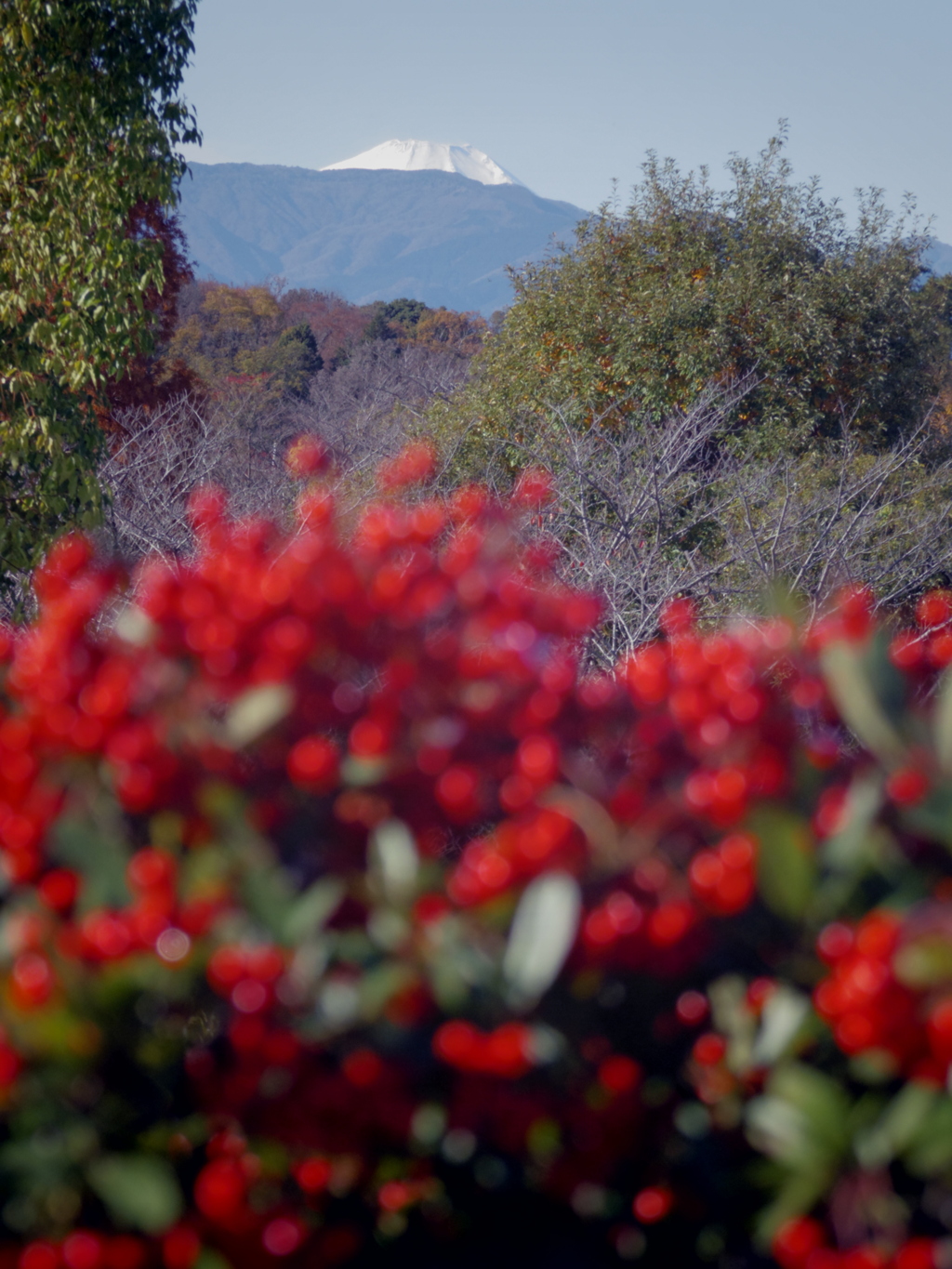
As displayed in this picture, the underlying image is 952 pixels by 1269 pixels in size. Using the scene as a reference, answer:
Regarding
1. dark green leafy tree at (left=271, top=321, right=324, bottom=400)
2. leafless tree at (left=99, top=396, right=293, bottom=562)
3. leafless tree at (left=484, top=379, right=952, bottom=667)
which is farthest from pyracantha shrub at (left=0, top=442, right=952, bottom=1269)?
dark green leafy tree at (left=271, top=321, right=324, bottom=400)

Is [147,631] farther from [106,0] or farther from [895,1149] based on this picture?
[106,0]

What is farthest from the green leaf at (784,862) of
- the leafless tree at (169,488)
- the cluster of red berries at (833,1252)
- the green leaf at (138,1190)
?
the leafless tree at (169,488)

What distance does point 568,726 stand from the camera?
107cm

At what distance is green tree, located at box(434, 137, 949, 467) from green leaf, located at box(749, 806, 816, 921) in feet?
36.7

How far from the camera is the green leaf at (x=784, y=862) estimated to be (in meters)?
0.80

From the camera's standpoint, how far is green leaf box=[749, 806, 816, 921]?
0.80 metres

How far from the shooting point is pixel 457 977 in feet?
2.61

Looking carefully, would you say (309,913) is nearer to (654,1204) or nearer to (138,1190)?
(138,1190)

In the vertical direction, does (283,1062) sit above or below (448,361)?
below

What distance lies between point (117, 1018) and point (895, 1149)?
660 millimetres

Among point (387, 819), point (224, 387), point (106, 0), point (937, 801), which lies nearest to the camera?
point (937, 801)

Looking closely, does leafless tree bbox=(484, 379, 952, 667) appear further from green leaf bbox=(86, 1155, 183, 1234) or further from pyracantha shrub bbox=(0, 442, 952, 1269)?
green leaf bbox=(86, 1155, 183, 1234)

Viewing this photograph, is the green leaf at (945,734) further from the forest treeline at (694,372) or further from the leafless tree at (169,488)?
the forest treeline at (694,372)

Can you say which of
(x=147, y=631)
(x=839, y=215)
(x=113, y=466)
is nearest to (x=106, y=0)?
(x=113, y=466)
